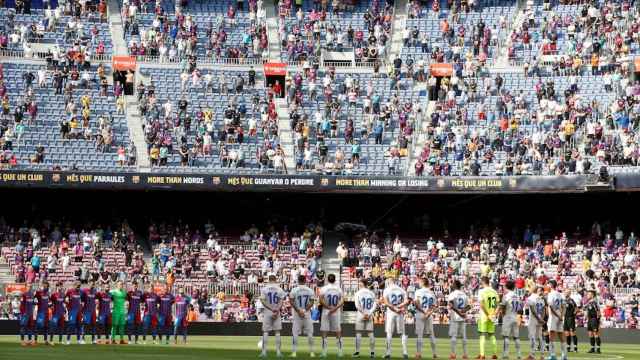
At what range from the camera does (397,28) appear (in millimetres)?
67562

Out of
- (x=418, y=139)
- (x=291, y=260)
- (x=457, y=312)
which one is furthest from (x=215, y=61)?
(x=457, y=312)

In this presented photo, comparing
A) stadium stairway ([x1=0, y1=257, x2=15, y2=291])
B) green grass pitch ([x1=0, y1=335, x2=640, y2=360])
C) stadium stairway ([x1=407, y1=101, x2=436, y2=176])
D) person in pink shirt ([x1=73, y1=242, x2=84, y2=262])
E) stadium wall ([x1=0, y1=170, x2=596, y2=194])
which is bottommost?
green grass pitch ([x1=0, y1=335, x2=640, y2=360])

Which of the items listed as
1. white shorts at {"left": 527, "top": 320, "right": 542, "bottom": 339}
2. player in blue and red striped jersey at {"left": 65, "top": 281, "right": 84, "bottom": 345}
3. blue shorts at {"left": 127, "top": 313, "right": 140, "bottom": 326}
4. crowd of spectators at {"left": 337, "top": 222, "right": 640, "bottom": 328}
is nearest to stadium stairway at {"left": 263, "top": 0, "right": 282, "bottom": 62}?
crowd of spectators at {"left": 337, "top": 222, "right": 640, "bottom": 328}

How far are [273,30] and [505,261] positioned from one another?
19.3 meters

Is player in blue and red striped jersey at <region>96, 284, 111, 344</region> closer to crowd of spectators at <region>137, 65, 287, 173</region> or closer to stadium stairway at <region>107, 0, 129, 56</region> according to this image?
crowd of spectators at <region>137, 65, 287, 173</region>

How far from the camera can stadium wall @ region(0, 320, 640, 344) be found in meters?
47.2

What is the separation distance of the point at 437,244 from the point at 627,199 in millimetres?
8628

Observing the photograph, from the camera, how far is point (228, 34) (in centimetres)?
6594

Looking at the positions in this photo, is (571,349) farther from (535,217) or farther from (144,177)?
(144,177)

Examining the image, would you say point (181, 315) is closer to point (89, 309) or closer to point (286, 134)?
point (89, 309)

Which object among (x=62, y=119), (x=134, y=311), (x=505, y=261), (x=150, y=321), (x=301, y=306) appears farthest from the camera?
(x=62, y=119)

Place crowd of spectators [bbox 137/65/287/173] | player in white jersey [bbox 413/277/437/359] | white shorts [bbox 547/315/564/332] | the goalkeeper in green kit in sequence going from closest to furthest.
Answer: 1. player in white jersey [bbox 413/277/437/359]
2. white shorts [bbox 547/315/564/332]
3. the goalkeeper in green kit
4. crowd of spectators [bbox 137/65/287/173]

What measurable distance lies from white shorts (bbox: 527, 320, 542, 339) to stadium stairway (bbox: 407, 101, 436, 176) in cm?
2555

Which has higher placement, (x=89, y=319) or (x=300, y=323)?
(x=300, y=323)
